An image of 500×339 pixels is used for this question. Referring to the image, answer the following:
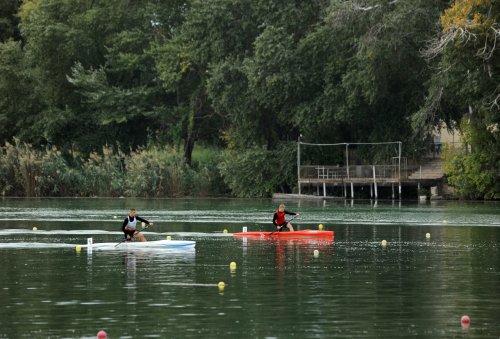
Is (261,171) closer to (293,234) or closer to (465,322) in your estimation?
(293,234)

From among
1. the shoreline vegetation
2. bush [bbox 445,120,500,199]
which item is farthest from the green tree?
the shoreline vegetation

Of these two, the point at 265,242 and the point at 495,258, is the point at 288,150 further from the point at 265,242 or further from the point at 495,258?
the point at 495,258

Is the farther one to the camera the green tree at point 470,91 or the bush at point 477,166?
the bush at point 477,166

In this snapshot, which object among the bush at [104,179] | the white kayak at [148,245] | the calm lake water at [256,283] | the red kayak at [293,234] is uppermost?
the bush at [104,179]

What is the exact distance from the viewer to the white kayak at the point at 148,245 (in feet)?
136

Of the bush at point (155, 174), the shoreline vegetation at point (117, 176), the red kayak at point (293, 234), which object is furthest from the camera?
the shoreline vegetation at point (117, 176)

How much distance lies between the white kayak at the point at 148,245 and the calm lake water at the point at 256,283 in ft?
1.35

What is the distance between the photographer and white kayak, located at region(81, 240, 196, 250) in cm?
4153

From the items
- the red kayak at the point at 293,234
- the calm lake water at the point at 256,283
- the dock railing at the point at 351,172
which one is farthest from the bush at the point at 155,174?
the red kayak at the point at 293,234

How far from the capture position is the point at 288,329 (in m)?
24.0

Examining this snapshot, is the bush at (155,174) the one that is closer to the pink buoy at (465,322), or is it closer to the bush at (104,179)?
the bush at (104,179)

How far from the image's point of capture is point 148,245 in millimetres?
42000

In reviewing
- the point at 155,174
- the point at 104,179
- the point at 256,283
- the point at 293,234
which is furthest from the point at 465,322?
the point at 104,179

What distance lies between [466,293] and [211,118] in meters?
76.5
